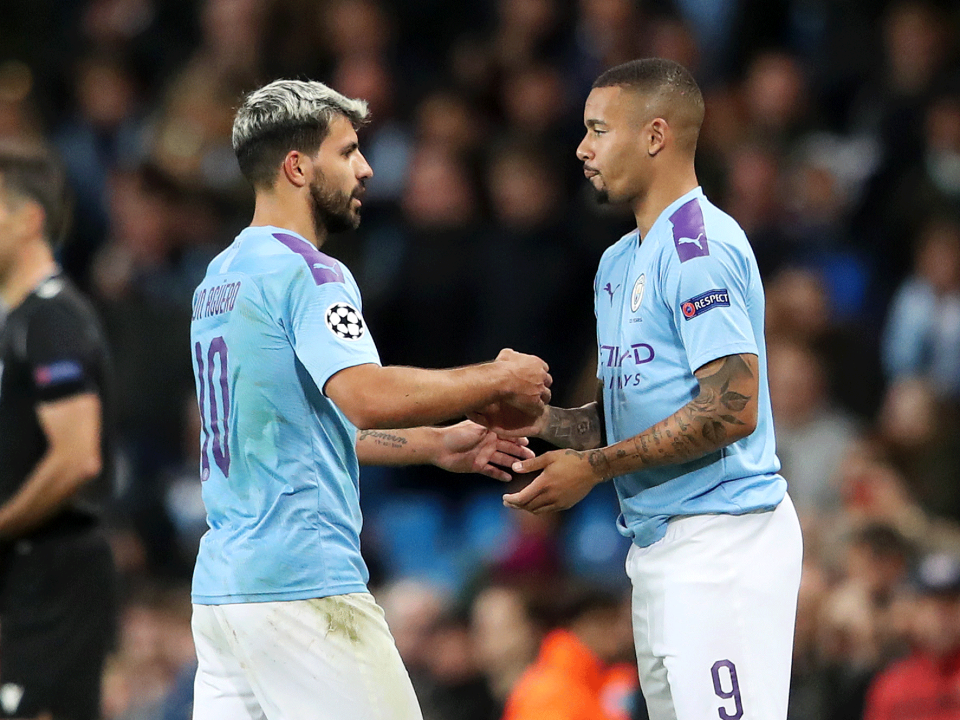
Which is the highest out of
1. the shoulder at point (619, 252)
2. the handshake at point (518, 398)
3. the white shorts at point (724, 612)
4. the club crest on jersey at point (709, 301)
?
the shoulder at point (619, 252)

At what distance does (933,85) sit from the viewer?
9828mm

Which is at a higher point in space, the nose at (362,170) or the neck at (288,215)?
the nose at (362,170)

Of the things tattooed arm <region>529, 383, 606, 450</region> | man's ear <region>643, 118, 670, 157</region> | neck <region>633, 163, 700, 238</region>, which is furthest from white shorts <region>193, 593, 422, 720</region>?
man's ear <region>643, 118, 670, 157</region>

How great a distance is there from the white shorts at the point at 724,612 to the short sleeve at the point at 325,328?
1.27m

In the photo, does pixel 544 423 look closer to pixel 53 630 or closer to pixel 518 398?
pixel 518 398

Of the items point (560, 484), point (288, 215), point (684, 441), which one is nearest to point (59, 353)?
point (288, 215)

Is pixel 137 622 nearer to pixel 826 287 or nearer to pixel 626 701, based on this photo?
pixel 626 701

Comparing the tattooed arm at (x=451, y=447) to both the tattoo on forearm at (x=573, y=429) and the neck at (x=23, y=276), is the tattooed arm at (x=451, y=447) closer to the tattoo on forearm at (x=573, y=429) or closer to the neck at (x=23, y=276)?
the tattoo on forearm at (x=573, y=429)

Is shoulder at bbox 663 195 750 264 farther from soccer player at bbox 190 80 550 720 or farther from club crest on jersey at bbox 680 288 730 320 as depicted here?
soccer player at bbox 190 80 550 720

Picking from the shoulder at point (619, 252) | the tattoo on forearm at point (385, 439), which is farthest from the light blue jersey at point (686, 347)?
the tattoo on forearm at point (385, 439)

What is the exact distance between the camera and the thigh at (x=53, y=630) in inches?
214

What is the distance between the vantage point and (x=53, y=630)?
18.1 feet

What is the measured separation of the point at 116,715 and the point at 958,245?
6393 mm

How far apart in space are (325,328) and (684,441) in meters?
1.22
